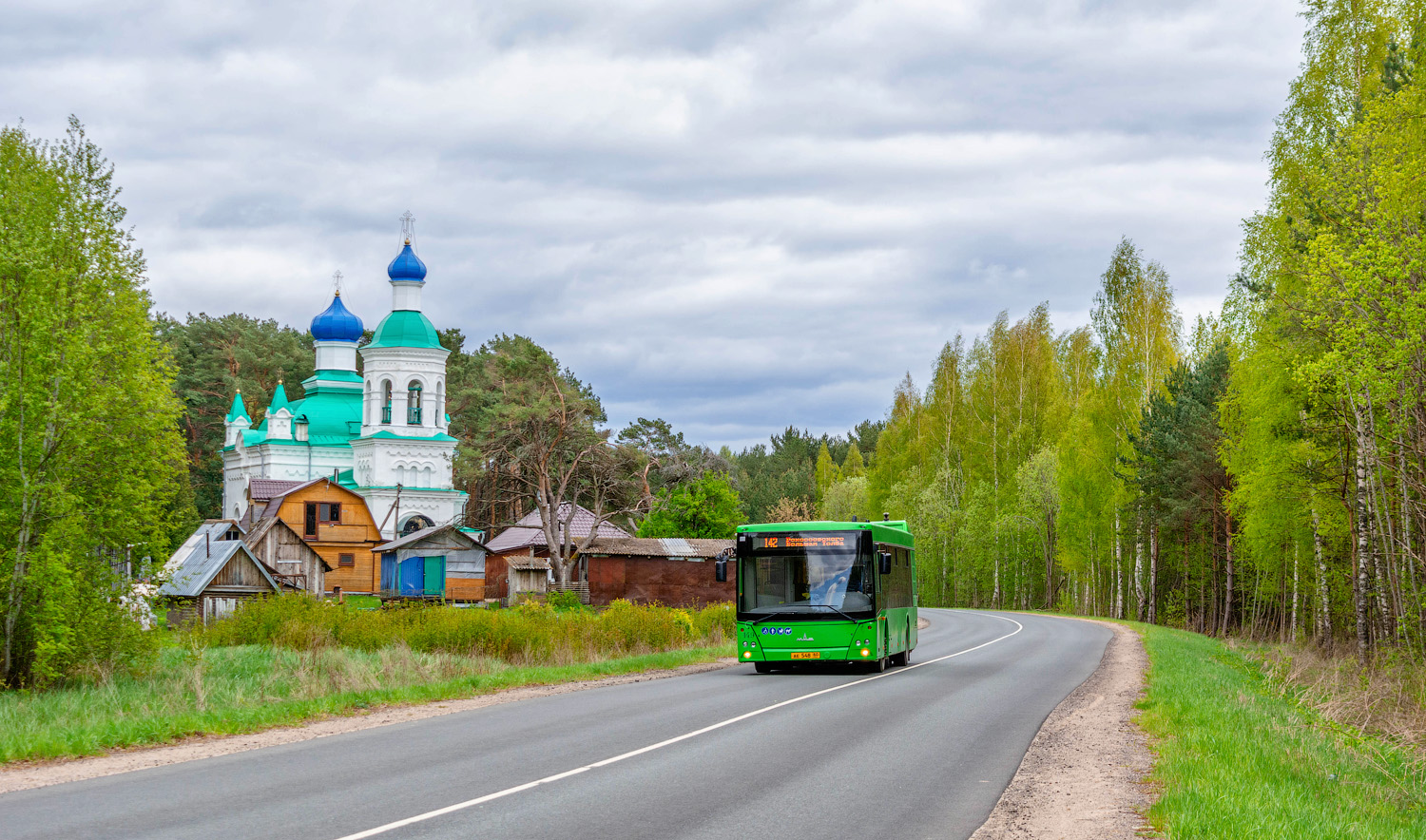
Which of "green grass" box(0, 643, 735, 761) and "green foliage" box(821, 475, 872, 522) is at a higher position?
"green foliage" box(821, 475, 872, 522)

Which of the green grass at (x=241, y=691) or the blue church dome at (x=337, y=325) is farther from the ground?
the blue church dome at (x=337, y=325)

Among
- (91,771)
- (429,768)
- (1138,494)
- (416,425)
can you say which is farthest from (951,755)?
(416,425)

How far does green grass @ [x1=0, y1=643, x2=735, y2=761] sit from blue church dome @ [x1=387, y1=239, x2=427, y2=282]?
189 ft

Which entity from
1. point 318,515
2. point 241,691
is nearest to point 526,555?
point 318,515

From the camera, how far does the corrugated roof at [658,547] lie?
168 feet

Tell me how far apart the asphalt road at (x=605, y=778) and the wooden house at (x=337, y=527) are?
52.5 meters

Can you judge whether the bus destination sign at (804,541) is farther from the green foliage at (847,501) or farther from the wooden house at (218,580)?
the green foliage at (847,501)

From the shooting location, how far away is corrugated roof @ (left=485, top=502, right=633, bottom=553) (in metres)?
58.7

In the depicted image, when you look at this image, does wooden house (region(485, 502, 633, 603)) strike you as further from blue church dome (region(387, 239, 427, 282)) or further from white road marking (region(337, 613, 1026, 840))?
white road marking (region(337, 613, 1026, 840))

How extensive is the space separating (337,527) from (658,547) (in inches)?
963

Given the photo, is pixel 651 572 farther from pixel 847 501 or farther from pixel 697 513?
pixel 847 501

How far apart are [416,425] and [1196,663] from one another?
61250mm

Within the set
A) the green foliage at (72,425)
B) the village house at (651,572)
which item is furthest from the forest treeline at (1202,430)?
the green foliage at (72,425)

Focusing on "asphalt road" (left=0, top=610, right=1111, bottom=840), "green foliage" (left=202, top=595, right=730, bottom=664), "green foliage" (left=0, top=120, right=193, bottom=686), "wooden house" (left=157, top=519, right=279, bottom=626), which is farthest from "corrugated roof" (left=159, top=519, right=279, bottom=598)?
"asphalt road" (left=0, top=610, right=1111, bottom=840)
